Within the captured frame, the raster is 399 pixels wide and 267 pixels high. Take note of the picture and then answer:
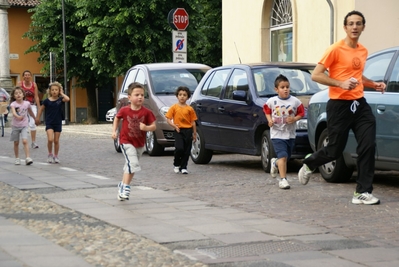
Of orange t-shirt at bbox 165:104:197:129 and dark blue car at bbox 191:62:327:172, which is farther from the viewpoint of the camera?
orange t-shirt at bbox 165:104:197:129

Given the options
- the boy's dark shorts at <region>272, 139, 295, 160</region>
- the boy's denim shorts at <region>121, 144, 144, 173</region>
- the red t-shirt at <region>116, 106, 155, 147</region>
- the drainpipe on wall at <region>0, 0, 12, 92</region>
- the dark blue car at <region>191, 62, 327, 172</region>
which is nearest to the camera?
the boy's denim shorts at <region>121, 144, 144, 173</region>

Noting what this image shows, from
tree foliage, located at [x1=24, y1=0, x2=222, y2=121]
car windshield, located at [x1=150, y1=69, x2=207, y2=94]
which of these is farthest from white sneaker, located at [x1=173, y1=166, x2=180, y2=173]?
tree foliage, located at [x1=24, y1=0, x2=222, y2=121]

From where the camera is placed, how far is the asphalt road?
8164 mm

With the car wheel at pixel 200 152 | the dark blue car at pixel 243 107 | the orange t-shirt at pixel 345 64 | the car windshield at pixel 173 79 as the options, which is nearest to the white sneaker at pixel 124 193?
the orange t-shirt at pixel 345 64

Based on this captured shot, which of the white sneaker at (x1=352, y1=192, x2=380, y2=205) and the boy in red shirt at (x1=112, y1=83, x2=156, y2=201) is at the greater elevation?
the boy in red shirt at (x1=112, y1=83, x2=156, y2=201)

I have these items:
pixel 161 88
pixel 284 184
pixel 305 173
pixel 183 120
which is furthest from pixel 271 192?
pixel 161 88

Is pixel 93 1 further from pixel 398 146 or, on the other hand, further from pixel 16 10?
pixel 398 146

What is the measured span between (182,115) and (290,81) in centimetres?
170

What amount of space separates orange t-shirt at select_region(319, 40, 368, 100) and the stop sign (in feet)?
44.0

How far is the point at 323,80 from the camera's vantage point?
9461 millimetres

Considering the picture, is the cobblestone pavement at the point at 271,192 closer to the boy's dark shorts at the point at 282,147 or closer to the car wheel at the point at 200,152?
the car wheel at the point at 200,152

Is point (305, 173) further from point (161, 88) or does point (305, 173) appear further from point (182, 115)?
point (161, 88)

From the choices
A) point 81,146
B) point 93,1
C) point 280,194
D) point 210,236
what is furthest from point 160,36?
point 210,236

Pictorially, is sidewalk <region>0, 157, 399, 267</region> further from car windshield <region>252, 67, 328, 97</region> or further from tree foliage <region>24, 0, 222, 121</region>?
tree foliage <region>24, 0, 222, 121</region>
